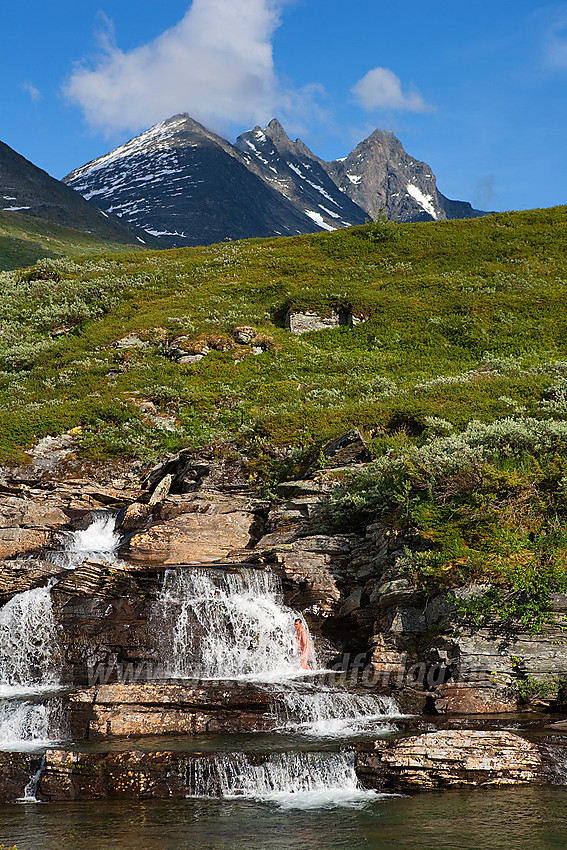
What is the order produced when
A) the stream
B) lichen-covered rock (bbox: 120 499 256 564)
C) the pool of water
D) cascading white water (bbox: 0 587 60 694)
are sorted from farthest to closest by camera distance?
1. lichen-covered rock (bbox: 120 499 256 564)
2. cascading white water (bbox: 0 587 60 694)
3. the stream
4. the pool of water

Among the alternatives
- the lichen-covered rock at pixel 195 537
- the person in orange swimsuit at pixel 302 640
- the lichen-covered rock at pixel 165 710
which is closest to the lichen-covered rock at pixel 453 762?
the lichen-covered rock at pixel 165 710

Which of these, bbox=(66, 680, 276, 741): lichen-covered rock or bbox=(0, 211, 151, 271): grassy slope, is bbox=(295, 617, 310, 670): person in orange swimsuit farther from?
bbox=(0, 211, 151, 271): grassy slope

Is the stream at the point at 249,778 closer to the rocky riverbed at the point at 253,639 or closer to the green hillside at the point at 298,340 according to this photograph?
the rocky riverbed at the point at 253,639

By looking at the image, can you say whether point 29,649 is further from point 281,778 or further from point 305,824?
point 305,824

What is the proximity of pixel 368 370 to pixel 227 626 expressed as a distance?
20300 mm

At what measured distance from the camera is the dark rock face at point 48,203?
15462 cm

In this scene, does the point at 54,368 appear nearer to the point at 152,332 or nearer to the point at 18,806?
the point at 152,332

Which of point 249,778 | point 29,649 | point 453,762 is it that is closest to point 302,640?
point 249,778

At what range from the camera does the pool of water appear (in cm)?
913

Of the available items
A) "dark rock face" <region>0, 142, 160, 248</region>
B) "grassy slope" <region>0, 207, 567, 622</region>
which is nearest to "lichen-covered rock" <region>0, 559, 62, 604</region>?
"grassy slope" <region>0, 207, 567, 622</region>

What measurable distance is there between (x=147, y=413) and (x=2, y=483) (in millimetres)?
8568

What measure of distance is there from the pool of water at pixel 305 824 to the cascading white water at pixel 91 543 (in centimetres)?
888

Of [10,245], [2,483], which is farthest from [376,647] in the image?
[10,245]

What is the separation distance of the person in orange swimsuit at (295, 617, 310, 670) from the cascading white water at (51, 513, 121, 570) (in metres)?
5.97
